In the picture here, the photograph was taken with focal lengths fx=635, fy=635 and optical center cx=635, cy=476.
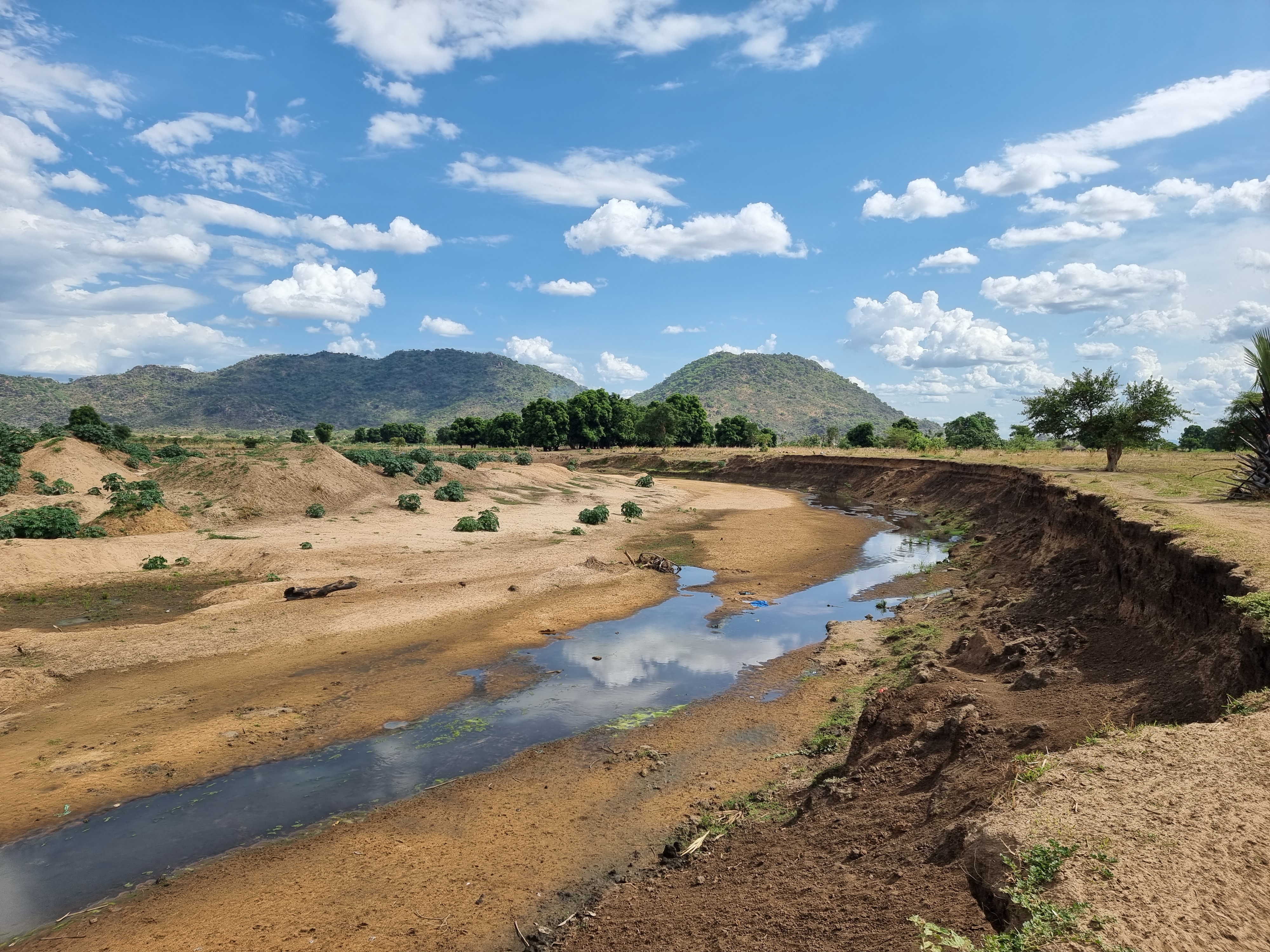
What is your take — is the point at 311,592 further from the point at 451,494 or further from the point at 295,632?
the point at 451,494

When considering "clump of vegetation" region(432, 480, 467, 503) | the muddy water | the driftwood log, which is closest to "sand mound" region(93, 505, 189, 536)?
the driftwood log

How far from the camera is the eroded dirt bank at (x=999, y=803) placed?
545 centimetres

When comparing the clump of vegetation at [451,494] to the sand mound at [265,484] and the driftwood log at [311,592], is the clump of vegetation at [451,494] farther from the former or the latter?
the driftwood log at [311,592]

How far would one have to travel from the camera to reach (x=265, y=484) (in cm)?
4272

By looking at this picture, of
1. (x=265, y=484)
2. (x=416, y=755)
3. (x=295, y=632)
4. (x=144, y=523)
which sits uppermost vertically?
(x=265, y=484)

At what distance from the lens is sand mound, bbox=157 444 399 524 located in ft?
132

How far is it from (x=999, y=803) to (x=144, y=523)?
42.3m

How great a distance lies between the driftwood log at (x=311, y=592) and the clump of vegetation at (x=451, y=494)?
23.7 m

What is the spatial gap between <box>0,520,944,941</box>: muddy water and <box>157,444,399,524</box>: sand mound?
1106 inches

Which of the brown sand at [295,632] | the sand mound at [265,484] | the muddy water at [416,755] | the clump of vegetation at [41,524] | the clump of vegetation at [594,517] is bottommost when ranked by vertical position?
the muddy water at [416,755]

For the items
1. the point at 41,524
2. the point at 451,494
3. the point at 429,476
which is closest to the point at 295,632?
the point at 41,524

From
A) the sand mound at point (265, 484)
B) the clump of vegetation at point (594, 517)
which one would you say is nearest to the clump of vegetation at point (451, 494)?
the sand mound at point (265, 484)

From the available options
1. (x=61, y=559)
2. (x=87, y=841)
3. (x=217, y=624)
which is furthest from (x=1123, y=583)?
(x=61, y=559)

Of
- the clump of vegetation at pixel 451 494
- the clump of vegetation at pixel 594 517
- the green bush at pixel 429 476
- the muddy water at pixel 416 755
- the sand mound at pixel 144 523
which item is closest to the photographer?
the muddy water at pixel 416 755
